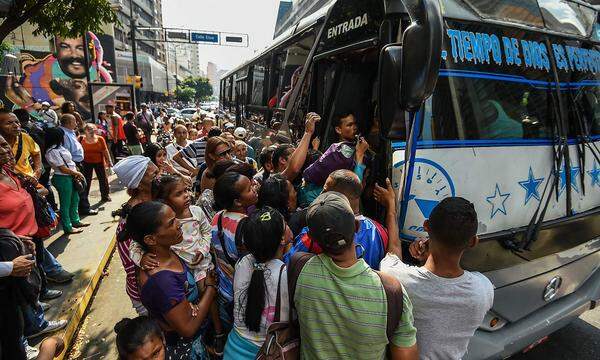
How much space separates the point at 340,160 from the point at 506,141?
3.77 ft

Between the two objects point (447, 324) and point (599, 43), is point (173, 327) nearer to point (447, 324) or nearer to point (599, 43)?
point (447, 324)

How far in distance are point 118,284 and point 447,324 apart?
166 inches

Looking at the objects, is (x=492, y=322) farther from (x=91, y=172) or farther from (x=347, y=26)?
(x=91, y=172)

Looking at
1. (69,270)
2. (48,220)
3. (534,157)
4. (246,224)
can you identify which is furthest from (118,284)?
(534,157)

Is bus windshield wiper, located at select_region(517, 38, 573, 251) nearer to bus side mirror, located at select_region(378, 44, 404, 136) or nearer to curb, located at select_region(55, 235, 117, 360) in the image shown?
bus side mirror, located at select_region(378, 44, 404, 136)

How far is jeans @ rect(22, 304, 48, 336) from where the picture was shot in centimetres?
301

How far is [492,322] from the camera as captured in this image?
222 cm

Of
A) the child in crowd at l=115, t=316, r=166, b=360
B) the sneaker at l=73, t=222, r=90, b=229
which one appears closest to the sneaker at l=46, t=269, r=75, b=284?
the sneaker at l=73, t=222, r=90, b=229

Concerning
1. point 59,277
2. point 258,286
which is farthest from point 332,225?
point 59,277

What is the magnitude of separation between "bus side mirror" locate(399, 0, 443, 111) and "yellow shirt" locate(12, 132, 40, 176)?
4.15 metres

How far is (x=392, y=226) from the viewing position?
2.16m

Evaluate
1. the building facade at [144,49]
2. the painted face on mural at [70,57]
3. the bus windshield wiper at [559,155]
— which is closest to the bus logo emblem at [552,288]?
the bus windshield wiper at [559,155]

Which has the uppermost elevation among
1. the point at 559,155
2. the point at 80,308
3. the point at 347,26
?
the point at 347,26

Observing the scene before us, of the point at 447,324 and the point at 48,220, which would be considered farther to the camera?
the point at 48,220
